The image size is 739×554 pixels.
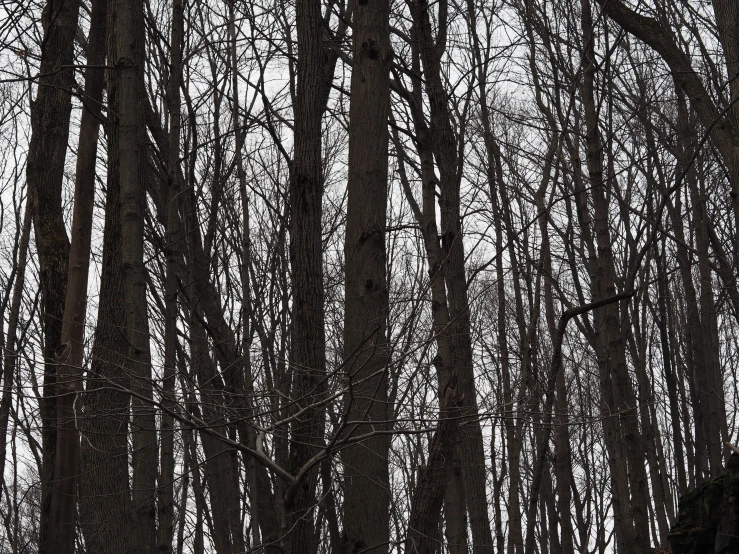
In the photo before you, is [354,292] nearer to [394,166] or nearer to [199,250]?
[199,250]

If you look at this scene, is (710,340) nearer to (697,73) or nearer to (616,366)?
(616,366)

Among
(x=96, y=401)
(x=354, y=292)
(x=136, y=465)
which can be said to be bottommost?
(x=136, y=465)

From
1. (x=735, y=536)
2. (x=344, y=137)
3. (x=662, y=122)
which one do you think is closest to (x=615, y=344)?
(x=735, y=536)

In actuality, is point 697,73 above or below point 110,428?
above

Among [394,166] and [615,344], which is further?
[394,166]

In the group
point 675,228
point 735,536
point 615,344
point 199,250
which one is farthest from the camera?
point 675,228

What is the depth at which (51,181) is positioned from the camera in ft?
23.3

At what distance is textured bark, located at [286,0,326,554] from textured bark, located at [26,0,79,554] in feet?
9.11

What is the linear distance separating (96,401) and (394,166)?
7.57 meters

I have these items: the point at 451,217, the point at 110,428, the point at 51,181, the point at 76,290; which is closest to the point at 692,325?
the point at 451,217

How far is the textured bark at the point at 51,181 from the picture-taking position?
675 cm

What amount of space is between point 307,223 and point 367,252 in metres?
0.61

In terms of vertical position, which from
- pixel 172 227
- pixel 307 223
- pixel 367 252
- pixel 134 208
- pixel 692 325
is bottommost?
pixel 367 252

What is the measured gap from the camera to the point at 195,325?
8.25 m
